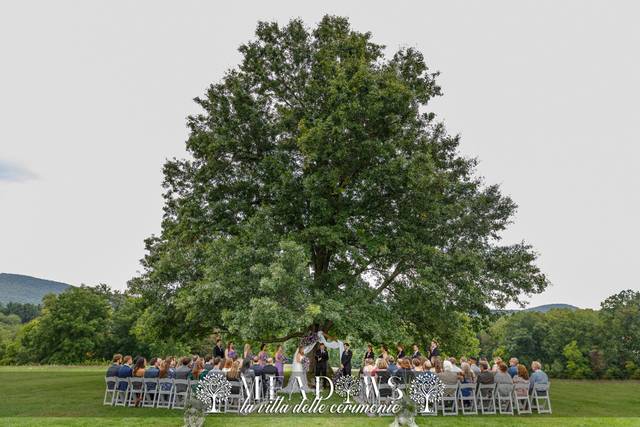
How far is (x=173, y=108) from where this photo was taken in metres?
29.6

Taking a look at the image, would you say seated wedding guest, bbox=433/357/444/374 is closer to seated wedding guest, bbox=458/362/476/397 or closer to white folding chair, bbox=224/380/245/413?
seated wedding guest, bbox=458/362/476/397

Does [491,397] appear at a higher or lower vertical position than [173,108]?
lower

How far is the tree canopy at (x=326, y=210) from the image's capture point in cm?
1595

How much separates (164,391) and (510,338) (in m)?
60.4

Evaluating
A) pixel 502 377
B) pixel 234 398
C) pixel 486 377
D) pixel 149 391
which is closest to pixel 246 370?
pixel 234 398

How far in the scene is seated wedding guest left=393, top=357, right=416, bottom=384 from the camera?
12.6 meters

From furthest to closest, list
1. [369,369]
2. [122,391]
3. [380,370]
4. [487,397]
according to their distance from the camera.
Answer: [122,391] < [369,369] < [380,370] < [487,397]

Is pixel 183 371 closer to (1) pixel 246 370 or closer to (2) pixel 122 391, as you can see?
(1) pixel 246 370

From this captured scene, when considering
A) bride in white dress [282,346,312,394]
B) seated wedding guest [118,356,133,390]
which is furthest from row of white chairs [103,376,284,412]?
bride in white dress [282,346,312,394]

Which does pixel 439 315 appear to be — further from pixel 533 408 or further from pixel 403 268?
pixel 533 408

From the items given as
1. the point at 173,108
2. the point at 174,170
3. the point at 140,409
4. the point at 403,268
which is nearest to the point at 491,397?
the point at 403,268

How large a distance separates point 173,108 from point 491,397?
83.0ft

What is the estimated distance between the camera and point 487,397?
12.4 meters

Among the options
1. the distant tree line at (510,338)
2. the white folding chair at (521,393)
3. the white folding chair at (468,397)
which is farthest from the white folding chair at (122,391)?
the distant tree line at (510,338)
